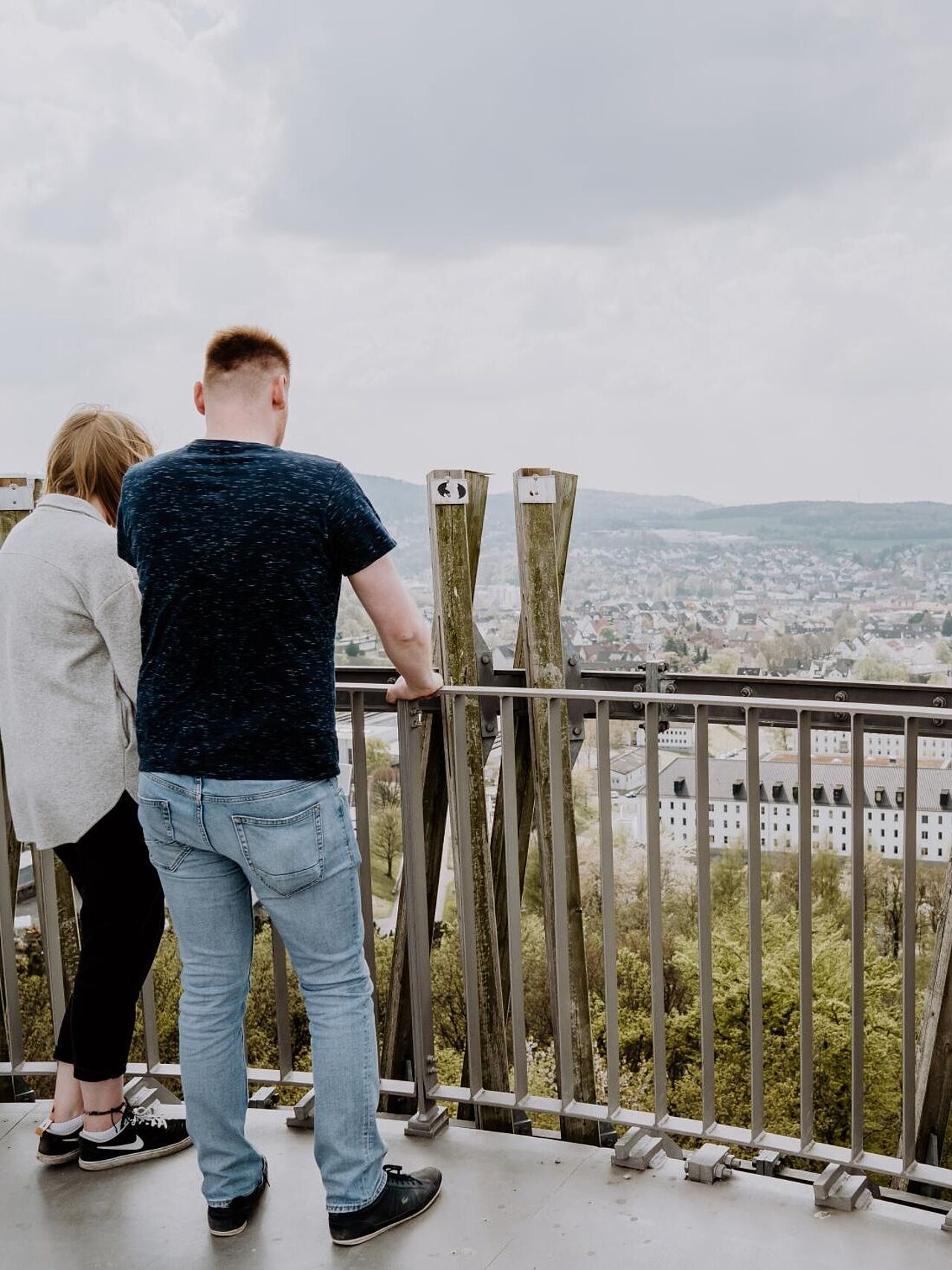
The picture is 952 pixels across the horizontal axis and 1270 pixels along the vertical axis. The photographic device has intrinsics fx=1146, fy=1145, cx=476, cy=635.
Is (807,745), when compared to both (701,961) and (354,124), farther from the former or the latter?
(354,124)

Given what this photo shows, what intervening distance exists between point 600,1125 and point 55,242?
2718cm

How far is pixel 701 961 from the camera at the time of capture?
2.46 metres

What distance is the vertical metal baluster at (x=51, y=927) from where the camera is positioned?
9.50ft

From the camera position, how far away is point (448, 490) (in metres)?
3.44

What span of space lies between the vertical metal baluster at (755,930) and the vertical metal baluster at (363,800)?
86 centimetres

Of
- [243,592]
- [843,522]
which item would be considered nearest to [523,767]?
[243,592]

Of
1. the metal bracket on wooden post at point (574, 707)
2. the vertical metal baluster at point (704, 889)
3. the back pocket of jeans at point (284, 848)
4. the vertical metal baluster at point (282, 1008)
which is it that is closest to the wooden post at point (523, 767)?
the metal bracket on wooden post at point (574, 707)

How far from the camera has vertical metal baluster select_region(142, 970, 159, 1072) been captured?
9.43ft

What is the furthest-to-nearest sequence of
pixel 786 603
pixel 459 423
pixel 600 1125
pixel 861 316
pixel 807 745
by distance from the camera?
1. pixel 459 423
2. pixel 861 316
3. pixel 786 603
4. pixel 600 1125
5. pixel 807 745

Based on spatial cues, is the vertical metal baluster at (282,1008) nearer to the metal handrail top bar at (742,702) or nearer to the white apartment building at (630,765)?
the metal handrail top bar at (742,702)

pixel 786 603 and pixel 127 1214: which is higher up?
pixel 786 603

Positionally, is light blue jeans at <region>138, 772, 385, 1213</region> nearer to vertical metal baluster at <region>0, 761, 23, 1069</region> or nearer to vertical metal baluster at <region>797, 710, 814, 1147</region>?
vertical metal baluster at <region>797, 710, 814, 1147</region>

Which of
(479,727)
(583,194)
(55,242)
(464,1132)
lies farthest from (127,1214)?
(583,194)

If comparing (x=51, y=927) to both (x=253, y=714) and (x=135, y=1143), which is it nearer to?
(x=135, y=1143)
